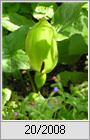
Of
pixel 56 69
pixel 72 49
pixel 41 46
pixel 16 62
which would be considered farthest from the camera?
pixel 56 69

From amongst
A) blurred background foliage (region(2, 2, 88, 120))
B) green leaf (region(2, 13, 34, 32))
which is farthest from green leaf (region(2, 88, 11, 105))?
green leaf (region(2, 13, 34, 32))

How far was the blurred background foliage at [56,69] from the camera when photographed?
152 centimetres

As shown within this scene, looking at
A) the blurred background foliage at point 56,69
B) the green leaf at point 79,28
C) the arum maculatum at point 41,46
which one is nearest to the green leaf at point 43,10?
the blurred background foliage at point 56,69

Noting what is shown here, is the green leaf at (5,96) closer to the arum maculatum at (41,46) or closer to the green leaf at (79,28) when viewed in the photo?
the arum maculatum at (41,46)

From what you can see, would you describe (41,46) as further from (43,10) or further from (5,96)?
(43,10)

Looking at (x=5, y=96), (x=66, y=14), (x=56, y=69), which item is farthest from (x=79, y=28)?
(x=5, y=96)

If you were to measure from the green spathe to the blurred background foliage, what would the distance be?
71mm

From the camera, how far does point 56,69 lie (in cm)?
189

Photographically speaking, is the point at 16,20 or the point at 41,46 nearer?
the point at 41,46

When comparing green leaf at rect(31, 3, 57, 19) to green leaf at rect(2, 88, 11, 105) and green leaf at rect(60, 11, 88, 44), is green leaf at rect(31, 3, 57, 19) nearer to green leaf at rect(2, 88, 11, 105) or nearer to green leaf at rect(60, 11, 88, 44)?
green leaf at rect(60, 11, 88, 44)

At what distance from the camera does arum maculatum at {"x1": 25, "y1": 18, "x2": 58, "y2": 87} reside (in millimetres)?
1518

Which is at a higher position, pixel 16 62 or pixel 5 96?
pixel 16 62

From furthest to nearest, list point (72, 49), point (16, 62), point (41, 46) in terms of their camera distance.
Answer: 1. point (72, 49)
2. point (16, 62)
3. point (41, 46)

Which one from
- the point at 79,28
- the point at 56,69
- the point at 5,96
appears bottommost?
the point at 5,96
